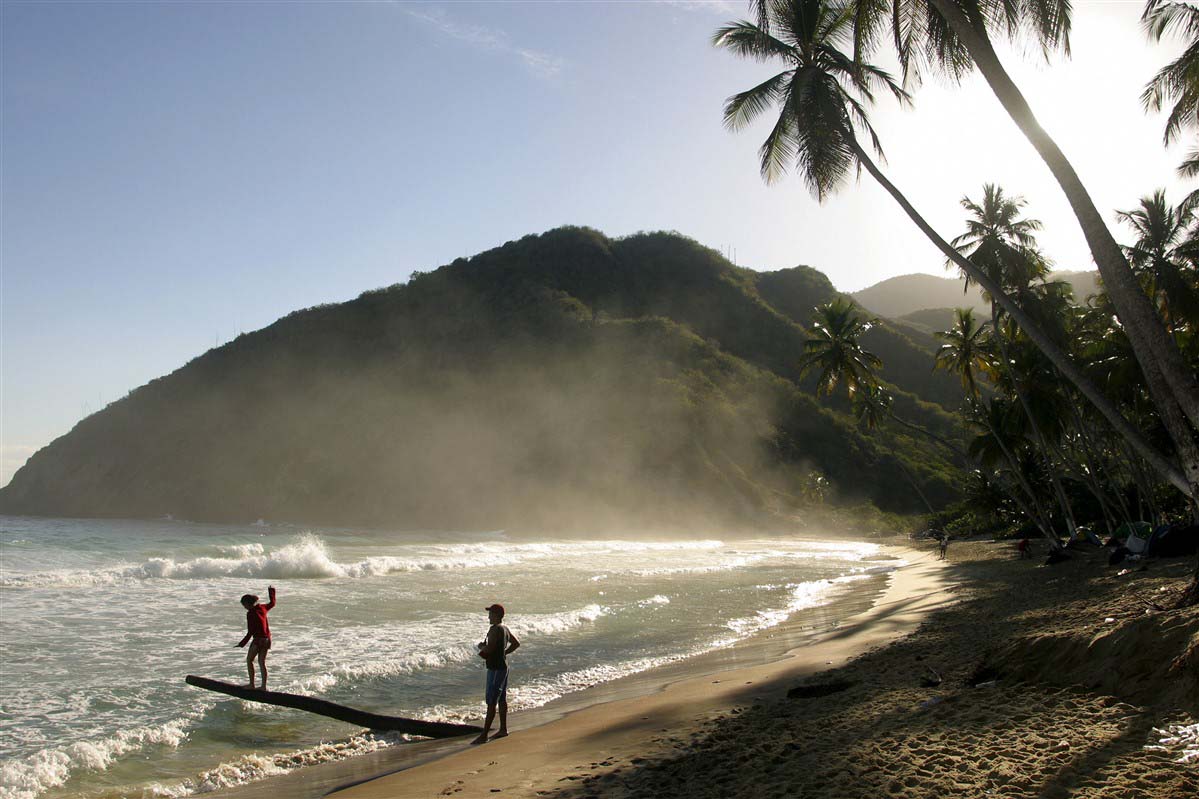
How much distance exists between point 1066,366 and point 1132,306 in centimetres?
162

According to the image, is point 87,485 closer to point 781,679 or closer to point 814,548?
point 814,548

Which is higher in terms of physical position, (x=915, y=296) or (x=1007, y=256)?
(x=915, y=296)

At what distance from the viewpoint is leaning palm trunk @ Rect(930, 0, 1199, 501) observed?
6.87 meters

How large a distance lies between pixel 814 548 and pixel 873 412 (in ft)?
31.5

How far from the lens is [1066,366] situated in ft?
28.4

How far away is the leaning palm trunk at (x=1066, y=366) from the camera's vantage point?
7434 mm

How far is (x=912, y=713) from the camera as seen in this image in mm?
6086

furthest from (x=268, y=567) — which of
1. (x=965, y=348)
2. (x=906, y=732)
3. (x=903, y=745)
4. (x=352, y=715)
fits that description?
(x=965, y=348)

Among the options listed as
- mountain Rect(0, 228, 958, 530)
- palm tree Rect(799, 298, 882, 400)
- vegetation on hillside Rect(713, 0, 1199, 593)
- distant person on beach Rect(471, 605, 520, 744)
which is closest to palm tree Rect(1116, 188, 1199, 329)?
vegetation on hillside Rect(713, 0, 1199, 593)

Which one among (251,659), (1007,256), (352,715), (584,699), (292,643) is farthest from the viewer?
(1007,256)

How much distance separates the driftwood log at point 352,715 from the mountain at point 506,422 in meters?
57.1

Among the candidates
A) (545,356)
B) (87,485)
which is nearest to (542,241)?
(545,356)

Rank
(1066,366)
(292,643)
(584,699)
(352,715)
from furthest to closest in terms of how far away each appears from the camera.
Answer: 1. (292,643)
2. (584,699)
3. (1066,366)
4. (352,715)

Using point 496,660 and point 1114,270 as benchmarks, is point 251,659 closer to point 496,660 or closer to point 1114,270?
point 496,660
